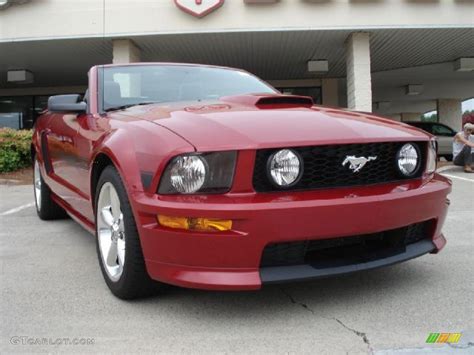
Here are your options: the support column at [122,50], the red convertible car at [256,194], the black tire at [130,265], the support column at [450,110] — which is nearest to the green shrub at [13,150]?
the support column at [122,50]

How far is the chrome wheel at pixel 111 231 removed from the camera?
2.72 meters

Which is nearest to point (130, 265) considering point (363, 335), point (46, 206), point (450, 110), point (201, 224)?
point (201, 224)

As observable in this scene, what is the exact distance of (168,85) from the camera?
145 inches

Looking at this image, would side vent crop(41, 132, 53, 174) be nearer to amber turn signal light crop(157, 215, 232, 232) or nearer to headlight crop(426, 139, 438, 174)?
amber turn signal light crop(157, 215, 232, 232)

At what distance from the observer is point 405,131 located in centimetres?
277

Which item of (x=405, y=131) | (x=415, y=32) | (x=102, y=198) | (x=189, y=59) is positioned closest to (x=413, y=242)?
(x=405, y=131)

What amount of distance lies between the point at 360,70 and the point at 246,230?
12.0 meters

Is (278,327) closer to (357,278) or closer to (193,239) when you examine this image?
(193,239)

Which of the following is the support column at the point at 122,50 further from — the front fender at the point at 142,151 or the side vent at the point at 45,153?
the front fender at the point at 142,151

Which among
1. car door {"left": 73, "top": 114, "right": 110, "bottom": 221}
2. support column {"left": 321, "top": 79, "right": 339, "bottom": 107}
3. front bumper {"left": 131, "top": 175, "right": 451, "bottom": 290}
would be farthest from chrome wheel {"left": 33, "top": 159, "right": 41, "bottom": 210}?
support column {"left": 321, "top": 79, "right": 339, "bottom": 107}

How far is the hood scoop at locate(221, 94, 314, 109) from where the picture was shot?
293 centimetres

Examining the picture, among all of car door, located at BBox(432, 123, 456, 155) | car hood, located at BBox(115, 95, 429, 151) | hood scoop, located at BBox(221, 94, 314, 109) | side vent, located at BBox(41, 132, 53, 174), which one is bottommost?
car door, located at BBox(432, 123, 456, 155)

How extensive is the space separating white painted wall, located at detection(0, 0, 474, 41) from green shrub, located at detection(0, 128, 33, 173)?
3207 millimetres

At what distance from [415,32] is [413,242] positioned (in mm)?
11469
